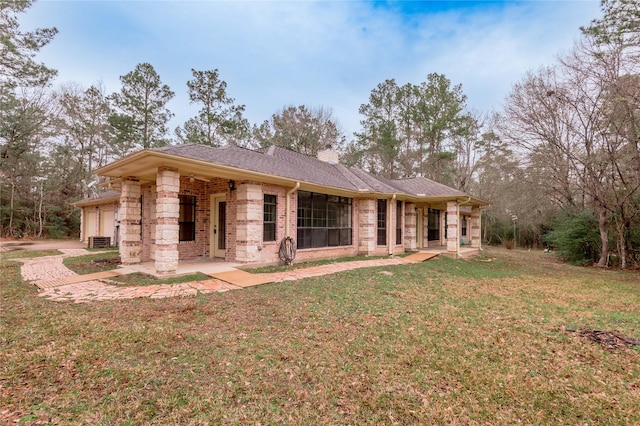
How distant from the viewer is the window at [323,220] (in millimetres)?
9516

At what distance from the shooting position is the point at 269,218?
27.6ft

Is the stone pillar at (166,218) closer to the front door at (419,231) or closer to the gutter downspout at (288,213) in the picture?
the gutter downspout at (288,213)

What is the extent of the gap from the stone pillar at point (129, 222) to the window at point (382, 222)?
8975 mm

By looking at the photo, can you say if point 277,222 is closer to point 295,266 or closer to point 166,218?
point 295,266

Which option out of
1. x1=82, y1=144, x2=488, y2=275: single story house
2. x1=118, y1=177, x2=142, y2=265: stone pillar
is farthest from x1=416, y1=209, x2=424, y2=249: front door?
x1=118, y1=177, x2=142, y2=265: stone pillar

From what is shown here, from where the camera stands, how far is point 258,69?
1518 centimetres

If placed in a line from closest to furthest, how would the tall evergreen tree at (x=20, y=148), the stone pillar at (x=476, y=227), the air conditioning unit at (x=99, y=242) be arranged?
the air conditioning unit at (x=99, y=242), the stone pillar at (x=476, y=227), the tall evergreen tree at (x=20, y=148)

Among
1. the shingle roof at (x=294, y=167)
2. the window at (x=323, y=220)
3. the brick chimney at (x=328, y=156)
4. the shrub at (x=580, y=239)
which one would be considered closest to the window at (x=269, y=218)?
the shingle roof at (x=294, y=167)

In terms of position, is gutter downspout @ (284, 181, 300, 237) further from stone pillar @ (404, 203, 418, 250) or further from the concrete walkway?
stone pillar @ (404, 203, 418, 250)

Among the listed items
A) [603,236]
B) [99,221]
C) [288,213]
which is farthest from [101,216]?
[603,236]

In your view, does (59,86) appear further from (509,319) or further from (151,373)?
(509,319)

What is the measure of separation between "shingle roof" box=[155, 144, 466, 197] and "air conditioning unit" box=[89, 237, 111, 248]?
10.6 metres

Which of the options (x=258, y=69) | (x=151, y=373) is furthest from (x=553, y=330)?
(x=258, y=69)

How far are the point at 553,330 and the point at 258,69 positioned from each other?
1639 cm
